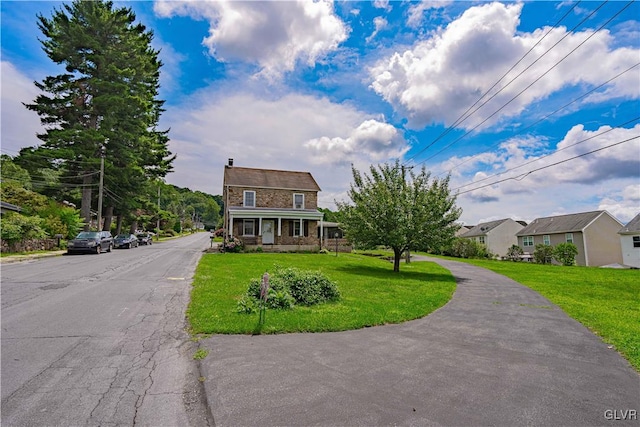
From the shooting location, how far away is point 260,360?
4891 millimetres

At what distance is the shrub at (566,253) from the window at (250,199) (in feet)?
92.9

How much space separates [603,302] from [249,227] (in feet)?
81.1

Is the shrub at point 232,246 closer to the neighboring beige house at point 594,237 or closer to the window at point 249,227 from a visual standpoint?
the window at point 249,227

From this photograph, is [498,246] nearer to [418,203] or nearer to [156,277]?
[418,203]

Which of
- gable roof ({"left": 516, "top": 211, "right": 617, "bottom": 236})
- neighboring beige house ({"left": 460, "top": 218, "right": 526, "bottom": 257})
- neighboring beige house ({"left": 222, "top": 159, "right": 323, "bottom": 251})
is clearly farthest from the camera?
neighboring beige house ({"left": 460, "top": 218, "right": 526, "bottom": 257})

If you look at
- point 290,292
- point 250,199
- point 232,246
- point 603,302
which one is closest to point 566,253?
point 603,302

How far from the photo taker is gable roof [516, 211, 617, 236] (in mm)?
37250

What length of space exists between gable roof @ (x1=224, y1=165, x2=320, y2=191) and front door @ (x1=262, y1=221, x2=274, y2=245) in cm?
373

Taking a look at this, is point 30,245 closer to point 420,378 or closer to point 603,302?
point 420,378

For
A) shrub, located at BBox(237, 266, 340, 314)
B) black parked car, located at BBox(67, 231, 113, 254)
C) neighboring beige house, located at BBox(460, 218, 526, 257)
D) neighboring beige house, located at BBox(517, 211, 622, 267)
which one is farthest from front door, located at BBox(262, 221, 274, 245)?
neighboring beige house, located at BBox(460, 218, 526, 257)

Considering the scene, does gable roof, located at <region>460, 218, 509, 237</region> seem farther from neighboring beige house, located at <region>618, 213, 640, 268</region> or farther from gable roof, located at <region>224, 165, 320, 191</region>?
gable roof, located at <region>224, 165, 320, 191</region>

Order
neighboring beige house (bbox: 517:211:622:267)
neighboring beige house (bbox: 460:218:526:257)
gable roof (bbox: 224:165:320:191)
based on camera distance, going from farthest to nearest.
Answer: neighboring beige house (bbox: 460:218:526:257), neighboring beige house (bbox: 517:211:622:267), gable roof (bbox: 224:165:320:191)

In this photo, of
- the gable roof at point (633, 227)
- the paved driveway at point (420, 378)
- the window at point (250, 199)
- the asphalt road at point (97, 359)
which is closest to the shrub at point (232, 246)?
the window at point (250, 199)

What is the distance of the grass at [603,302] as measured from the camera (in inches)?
262
